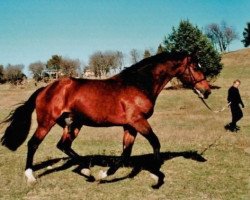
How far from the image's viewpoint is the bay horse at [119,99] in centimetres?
855

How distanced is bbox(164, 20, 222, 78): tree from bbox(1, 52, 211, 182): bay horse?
3251cm

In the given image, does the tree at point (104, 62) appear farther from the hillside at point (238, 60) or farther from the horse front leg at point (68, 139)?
the horse front leg at point (68, 139)

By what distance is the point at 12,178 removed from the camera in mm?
9523

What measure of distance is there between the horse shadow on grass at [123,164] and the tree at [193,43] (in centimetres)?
3064

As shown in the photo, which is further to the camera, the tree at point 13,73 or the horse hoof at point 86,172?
the tree at point 13,73

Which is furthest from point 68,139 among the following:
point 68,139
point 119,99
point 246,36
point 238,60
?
point 246,36

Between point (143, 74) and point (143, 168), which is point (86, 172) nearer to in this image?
point (143, 168)

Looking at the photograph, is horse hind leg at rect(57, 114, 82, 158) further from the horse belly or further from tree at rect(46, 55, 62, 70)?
tree at rect(46, 55, 62, 70)

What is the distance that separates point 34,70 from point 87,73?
68.9 ft

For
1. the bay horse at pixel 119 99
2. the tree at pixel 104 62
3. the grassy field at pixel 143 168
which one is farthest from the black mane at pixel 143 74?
the tree at pixel 104 62

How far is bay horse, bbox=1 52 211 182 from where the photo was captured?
8.55 m

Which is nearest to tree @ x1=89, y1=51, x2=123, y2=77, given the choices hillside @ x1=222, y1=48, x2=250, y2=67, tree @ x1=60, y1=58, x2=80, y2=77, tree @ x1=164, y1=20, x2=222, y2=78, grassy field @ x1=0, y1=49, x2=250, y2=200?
tree @ x1=60, y1=58, x2=80, y2=77

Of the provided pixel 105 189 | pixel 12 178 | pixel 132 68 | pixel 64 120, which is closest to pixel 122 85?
pixel 132 68

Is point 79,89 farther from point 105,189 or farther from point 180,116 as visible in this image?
point 180,116
